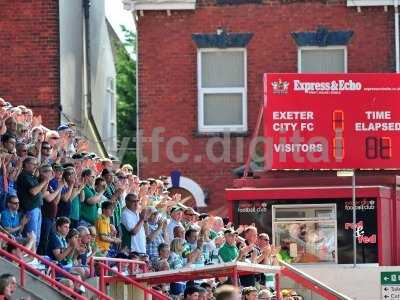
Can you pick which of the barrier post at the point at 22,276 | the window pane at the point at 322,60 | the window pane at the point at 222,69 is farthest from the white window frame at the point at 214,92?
the barrier post at the point at 22,276

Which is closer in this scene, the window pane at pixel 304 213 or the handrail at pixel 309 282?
the handrail at pixel 309 282

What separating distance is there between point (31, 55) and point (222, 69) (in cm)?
530

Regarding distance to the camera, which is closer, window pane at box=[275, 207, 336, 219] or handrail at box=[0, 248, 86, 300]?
handrail at box=[0, 248, 86, 300]

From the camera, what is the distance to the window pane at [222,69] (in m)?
31.9

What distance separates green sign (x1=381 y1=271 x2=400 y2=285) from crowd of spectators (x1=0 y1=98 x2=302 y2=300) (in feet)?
7.67

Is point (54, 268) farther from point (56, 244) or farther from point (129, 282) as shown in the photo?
point (129, 282)

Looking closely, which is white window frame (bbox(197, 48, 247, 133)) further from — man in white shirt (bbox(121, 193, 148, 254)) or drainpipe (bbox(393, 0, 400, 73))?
man in white shirt (bbox(121, 193, 148, 254))

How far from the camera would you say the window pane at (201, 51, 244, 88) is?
31938 millimetres

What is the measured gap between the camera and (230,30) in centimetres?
3191

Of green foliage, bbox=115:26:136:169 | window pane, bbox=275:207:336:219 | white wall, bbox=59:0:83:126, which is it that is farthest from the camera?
green foliage, bbox=115:26:136:169

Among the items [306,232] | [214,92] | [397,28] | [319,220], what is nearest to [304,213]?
[319,220]

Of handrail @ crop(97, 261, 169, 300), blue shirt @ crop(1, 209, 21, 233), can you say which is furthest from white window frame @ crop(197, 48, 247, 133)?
blue shirt @ crop(1, 209, 21, 233)

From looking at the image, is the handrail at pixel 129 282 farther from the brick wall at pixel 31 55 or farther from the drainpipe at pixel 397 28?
the drainpipe at pixel 397 28

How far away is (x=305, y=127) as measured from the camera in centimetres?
2555
